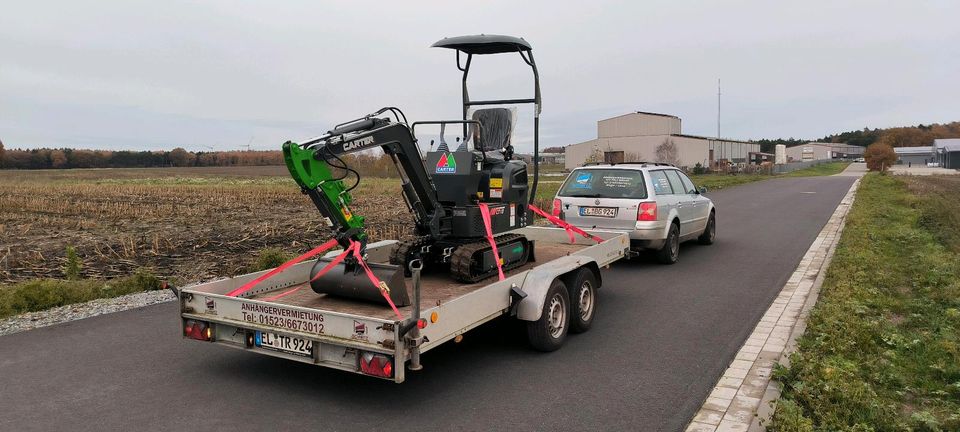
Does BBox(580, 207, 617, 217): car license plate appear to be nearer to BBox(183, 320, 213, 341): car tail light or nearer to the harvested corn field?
the harvested corn field

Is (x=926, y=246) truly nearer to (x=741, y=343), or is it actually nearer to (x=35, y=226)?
(x=741, y=343)

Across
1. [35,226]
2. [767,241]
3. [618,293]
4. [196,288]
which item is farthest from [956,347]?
[35,226]

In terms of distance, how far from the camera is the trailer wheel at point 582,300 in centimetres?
646

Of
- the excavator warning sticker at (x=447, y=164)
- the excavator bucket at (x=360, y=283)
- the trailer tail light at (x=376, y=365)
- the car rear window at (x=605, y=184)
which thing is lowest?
the trailer tail light at (x=376, y=365)

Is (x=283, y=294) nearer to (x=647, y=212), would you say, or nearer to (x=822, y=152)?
(x=647, y=212)

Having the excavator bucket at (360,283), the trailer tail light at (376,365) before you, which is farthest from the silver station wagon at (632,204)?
the trailer tail light at (376,365)

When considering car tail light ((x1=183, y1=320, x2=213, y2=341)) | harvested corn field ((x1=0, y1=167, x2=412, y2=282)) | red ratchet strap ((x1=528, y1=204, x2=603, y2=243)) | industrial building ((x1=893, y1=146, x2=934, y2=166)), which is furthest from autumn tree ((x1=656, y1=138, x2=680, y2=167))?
car tail light ((x1=183, y1=320, x2=213, y2=341))

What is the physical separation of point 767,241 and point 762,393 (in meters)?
9.42

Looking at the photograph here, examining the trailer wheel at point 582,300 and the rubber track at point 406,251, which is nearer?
the trailer wheel at point 582,300

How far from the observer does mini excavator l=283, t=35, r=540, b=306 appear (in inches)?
209

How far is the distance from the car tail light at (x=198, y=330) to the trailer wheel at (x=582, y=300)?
3.39m

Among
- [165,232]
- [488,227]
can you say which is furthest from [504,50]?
[165,232]

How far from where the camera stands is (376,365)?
4398mm

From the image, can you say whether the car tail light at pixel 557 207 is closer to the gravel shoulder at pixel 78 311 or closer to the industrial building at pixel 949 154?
the gravel shoulder at pixel 78 311
